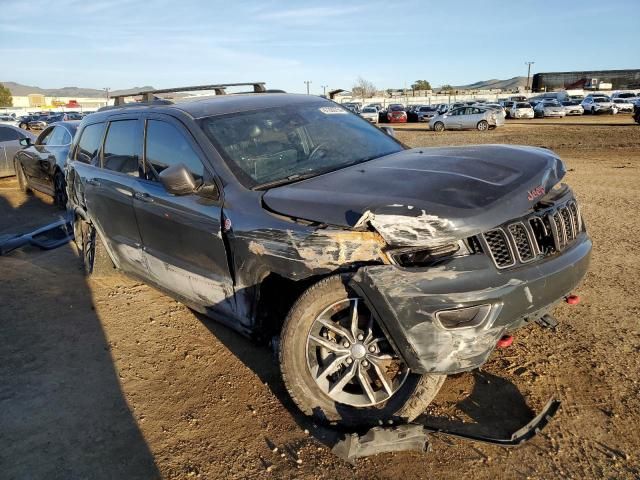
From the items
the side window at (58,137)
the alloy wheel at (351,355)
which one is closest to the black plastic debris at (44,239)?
the side window at (58,137)

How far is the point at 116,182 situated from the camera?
14.0 ft

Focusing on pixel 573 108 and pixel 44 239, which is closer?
pixel 44 239

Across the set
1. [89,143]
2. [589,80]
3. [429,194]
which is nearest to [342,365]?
[429,194]

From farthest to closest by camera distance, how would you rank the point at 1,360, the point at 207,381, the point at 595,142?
the point at 595,142 < the point at 1,360 < the point at 207,381

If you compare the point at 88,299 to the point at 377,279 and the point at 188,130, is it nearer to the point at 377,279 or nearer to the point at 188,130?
the point at 188,130

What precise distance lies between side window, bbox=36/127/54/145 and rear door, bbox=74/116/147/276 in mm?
6052

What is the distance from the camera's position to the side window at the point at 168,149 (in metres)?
3.35

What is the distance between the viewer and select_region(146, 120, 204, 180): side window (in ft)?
11.0

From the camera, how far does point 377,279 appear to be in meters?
2.35

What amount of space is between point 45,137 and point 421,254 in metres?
10.3

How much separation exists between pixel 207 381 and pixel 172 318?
123 cm

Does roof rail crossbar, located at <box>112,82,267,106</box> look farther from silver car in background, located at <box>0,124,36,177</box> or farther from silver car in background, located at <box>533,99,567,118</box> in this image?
silver car in background, located at <box>533,99,567,118</box>

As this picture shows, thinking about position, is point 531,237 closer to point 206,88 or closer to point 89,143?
point 206,88

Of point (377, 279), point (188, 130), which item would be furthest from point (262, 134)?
point (377, 279)
